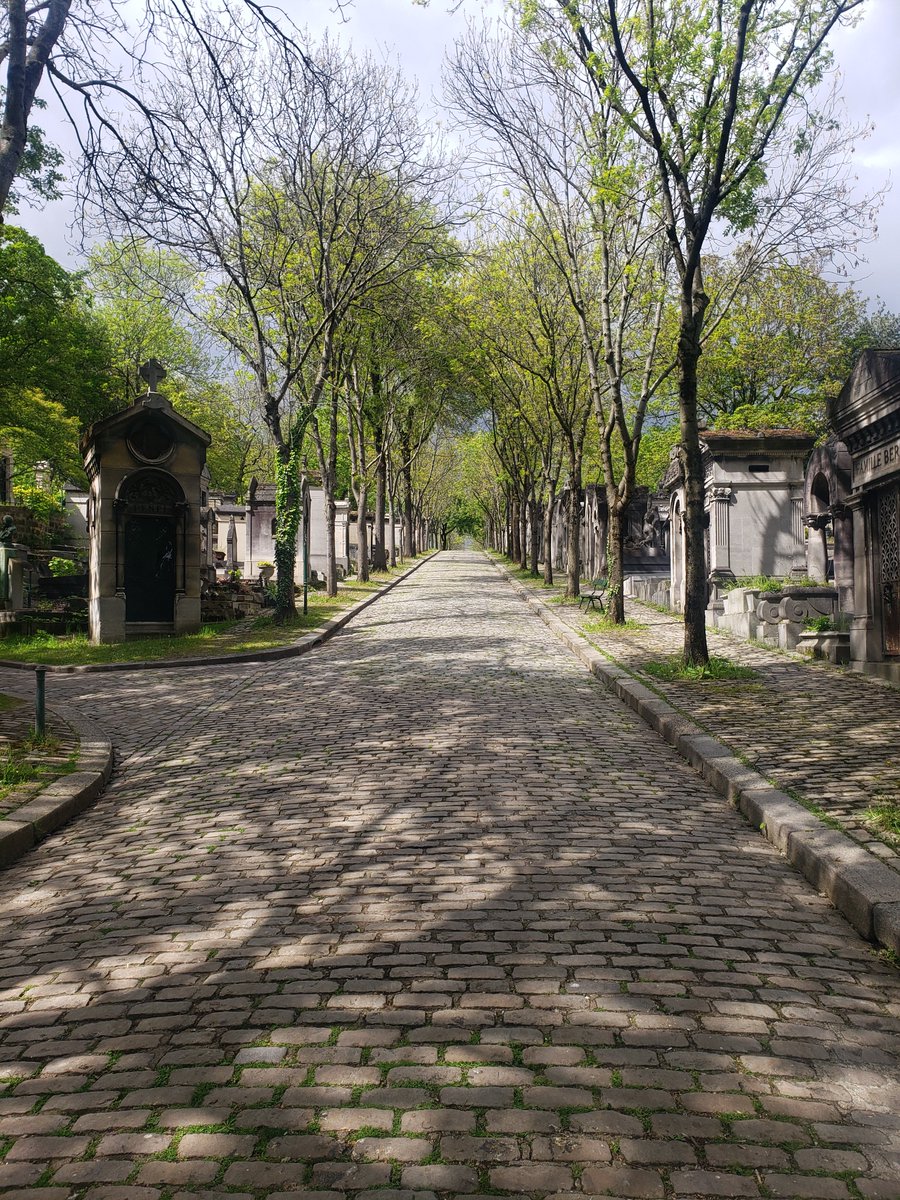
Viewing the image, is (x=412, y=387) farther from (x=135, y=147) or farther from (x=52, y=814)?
(x=52, y=814)

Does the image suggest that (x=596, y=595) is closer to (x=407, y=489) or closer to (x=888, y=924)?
(x=888, y=924)

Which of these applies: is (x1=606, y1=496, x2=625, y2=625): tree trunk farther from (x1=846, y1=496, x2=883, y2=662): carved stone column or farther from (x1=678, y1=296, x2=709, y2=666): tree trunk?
(x1=846, y1=496, x2=883, y2=662): carved stone column

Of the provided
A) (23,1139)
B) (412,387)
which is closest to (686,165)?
(23,1139)

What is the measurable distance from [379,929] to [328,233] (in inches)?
745

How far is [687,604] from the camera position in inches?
470

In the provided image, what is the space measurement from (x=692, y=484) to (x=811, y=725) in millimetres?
4200

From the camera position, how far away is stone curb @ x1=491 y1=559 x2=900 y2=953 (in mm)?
4145

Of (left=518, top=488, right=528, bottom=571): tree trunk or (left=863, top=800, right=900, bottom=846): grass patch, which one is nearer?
(left=863, top=800, right=900, bottom=846): grass patch

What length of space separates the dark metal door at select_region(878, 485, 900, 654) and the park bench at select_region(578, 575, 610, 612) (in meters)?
9.98

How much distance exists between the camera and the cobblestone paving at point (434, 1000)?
8.30 ft

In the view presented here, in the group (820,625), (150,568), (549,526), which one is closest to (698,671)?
(820,625)

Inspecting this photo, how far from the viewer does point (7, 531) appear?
2073 centimetres

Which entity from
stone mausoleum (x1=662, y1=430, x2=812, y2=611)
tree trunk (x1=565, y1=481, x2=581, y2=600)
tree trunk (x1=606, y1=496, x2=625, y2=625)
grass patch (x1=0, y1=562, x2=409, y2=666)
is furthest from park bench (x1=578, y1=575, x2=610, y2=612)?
grass patch (x1=0, y1=562, x2=409, y2=666)

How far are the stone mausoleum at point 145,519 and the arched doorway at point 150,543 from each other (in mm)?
18
